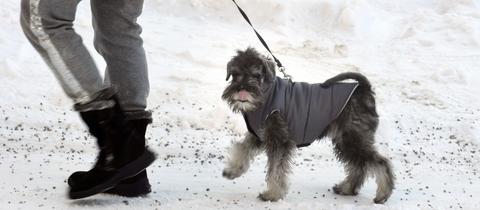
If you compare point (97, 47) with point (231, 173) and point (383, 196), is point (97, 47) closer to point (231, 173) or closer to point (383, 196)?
point (231, 173)

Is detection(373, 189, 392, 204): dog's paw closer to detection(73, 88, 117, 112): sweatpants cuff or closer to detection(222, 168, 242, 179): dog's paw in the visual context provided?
detection(222, 168, 242, 179): dog's paw

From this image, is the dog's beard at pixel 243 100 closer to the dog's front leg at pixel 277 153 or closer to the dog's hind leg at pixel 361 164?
the dog's front leg at pixel 277 153

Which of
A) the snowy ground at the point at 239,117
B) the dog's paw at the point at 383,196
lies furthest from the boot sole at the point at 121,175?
the dog's paw at the point at 383,196

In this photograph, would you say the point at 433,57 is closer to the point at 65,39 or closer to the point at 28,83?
the point at 28,83

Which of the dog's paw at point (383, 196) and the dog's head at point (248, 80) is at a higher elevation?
the dog's head at point (248, 80)

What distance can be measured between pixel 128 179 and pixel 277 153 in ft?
3.23

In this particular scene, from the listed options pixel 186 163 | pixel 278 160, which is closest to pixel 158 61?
pixel 186 163

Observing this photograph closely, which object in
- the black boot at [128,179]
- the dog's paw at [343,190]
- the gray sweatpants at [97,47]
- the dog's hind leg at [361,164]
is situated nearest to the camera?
the gray sweatpants at [97,47]

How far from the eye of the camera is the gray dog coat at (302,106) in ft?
13.1

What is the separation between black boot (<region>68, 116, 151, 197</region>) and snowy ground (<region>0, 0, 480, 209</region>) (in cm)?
5

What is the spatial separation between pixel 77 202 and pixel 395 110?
4.56 metres

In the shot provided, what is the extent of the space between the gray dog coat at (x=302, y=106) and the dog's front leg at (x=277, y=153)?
44 millimetres

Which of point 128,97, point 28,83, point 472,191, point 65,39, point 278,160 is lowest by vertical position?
point 28,83

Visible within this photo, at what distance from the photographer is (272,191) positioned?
3.88 metres
